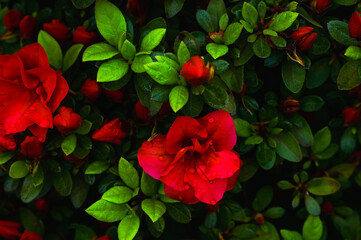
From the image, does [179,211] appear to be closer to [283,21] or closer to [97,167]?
[97,167]

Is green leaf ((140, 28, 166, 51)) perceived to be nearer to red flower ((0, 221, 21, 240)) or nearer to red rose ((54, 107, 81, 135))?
red rose ((54, 107, 81, 135))

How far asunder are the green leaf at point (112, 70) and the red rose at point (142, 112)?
14cm

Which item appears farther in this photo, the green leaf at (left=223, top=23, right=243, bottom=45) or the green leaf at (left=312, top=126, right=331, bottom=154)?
the green leaf at (left=312, top=126, right=331, bottom=154)

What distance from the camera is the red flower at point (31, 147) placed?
1.31 m

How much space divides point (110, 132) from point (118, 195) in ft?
0.71

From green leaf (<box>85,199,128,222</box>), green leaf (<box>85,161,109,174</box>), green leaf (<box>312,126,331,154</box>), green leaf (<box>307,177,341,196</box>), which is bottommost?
green leaf (<box>307,177,341,196</box>)

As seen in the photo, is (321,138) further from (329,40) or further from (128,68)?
(128,68)

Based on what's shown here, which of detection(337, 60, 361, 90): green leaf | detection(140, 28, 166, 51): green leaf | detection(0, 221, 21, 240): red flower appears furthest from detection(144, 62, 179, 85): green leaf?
detection(0, 221, 21, 240): red flower

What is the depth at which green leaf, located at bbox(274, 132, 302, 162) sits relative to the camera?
1.43 m

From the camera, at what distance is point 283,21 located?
125cm

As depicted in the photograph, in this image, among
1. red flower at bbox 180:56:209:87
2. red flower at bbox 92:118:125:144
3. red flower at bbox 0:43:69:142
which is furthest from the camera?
red flower at bbox 92:118:125:144

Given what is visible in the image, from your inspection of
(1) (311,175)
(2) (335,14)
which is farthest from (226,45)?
(1) (311,175)

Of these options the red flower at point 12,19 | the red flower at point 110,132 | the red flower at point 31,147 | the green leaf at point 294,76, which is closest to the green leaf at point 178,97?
the red flower at point 110,132

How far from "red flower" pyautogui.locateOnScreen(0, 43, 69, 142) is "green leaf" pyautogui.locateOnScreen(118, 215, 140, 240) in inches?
15.1
